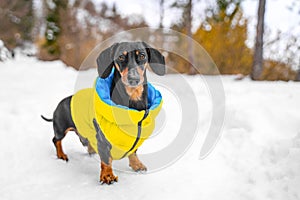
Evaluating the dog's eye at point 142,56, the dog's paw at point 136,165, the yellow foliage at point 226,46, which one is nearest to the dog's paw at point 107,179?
the dog's paw at point 136,165

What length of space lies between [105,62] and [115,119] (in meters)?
0.55

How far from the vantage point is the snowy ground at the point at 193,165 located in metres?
2.56

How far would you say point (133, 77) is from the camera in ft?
8.94

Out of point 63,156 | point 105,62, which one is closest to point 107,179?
point 63,156

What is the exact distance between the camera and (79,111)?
120 inches

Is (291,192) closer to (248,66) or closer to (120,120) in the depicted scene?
(120,120)

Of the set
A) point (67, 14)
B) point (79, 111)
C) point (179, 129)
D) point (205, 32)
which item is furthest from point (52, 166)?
point (67, 14)

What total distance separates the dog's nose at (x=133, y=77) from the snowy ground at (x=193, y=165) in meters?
0.90

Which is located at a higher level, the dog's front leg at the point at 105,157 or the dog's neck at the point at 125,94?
the dog's neck at the point at 125,94

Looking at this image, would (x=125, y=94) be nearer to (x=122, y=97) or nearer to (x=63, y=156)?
(x=122, y=97)

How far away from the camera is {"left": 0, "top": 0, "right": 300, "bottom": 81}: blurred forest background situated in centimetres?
1054

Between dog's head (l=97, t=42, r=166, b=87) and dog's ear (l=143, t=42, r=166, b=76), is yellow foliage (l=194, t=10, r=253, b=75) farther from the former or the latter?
dog's head (l=97, t=42, r=166, b=87)

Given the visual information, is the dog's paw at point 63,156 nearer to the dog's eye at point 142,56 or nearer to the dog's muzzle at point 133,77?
the dog's muzzle at point 133,77

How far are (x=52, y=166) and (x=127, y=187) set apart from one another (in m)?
0.82
